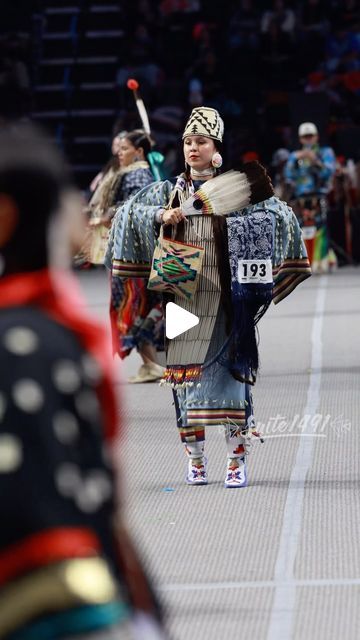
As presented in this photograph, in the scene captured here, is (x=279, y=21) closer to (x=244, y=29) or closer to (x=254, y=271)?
(x=244, y=29)

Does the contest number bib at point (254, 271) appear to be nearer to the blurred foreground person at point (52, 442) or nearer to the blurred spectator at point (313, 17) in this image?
the blurred foreground person at point (52, 442)

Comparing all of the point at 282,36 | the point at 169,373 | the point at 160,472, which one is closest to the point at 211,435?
the point at 160,472

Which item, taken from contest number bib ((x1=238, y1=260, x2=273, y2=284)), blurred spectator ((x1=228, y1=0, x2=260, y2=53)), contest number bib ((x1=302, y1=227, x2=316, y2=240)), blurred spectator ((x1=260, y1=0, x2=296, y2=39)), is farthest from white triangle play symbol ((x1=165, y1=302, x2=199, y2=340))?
blurred spectator ((x1=260, y1=0, x2=296, y2=39))

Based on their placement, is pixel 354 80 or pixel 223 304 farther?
pixel 354 80

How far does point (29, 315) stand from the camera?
2.38m

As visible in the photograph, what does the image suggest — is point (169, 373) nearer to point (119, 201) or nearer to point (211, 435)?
point (211, 435)

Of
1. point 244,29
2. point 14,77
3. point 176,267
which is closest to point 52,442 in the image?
point 176,267

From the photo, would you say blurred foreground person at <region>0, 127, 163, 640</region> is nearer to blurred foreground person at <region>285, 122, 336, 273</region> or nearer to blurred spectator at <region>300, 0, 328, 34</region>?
blurred foreground person at <region>285, 122, 336, 273</region>

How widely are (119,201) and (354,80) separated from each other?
1261cm

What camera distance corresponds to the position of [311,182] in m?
18.8

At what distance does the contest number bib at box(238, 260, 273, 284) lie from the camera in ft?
22.1

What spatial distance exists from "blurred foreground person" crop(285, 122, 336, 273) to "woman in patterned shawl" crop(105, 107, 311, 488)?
468 inches

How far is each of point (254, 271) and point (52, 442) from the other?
448cm

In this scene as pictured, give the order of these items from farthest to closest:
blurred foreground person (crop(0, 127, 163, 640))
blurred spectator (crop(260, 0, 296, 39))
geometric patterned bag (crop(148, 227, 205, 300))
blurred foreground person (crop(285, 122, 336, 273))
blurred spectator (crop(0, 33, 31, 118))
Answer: blurred spectator (crop(0, 33, 31, 118)), blurred spectator (crop(260, 0, 296, 39)), blurred foreground person (crop(285, 122, 336, 273)), geometric patterned bag (crop(148, 227, 205, 300)), blurred foreground person (crop(0, 127, 163, 640))
